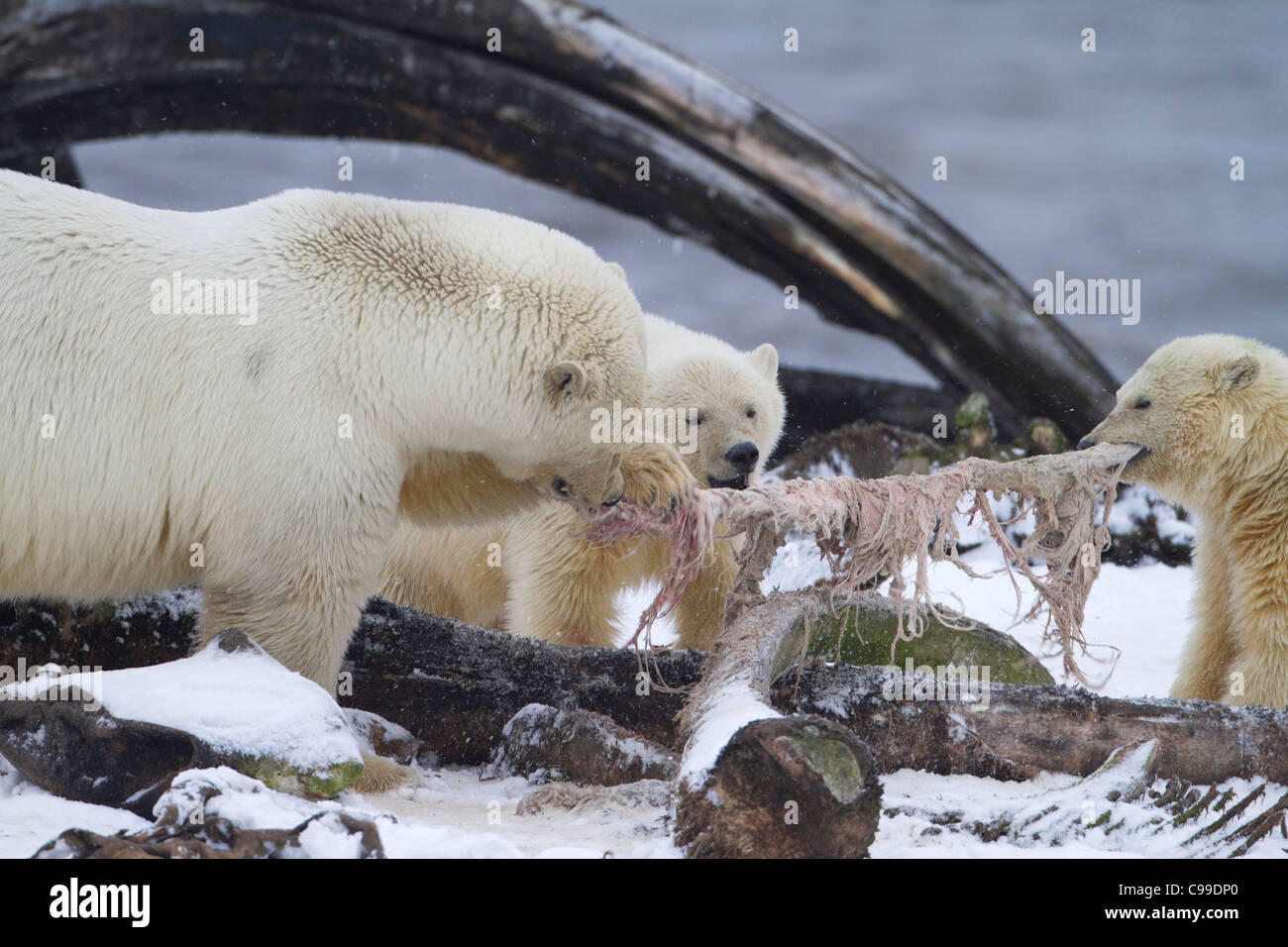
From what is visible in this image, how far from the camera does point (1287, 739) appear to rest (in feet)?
12.1

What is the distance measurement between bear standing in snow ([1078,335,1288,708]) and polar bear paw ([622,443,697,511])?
99.1 inches

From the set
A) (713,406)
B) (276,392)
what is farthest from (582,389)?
(713,406)

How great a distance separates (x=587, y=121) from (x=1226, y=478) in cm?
571

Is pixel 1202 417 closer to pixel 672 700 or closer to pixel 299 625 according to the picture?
pixel 672 700

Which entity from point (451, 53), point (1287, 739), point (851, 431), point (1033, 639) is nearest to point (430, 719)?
point (1287, 739)

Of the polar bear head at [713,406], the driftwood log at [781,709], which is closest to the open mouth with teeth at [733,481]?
the polar bear head at [713,406]

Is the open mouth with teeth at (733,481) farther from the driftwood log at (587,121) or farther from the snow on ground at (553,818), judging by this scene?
the driftwood log at (587,121)

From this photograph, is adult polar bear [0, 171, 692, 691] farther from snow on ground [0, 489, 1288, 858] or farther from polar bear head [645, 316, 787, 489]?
polar bear head [645, 316, 787, 489]

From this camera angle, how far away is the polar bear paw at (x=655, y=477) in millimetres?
3578

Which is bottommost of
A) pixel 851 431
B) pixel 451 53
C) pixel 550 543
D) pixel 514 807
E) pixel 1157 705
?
pixel 514 807

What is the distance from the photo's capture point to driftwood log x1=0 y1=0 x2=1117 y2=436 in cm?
900
